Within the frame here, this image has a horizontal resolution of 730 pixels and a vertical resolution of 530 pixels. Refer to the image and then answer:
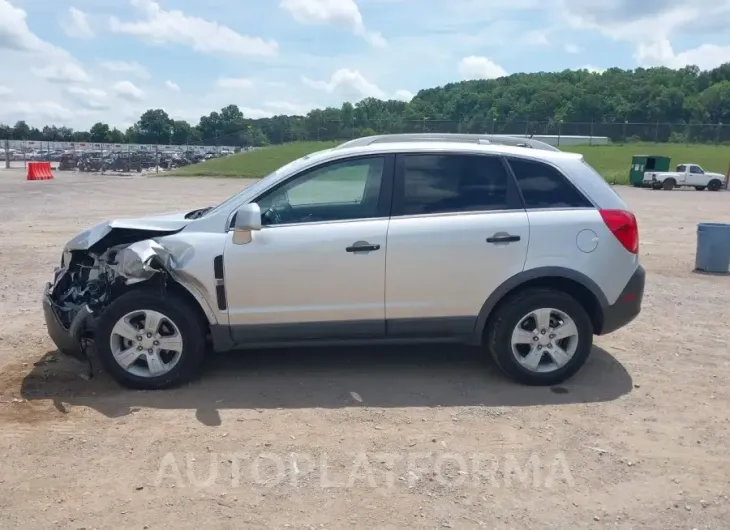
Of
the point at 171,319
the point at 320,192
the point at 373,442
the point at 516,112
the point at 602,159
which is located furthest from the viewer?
the point at 516,112

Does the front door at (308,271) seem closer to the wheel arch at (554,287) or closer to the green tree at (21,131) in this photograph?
the wheel arch at (554,287)

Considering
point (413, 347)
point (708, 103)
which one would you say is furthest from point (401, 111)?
point (413, 347)

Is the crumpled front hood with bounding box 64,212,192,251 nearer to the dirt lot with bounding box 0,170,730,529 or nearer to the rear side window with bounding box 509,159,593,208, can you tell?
the dirt lot with bounding box 0,170,730,529

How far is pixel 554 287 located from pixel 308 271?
194 centimetres

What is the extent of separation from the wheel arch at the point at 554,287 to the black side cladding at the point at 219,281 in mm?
1950

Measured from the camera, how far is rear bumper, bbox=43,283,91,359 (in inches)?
199

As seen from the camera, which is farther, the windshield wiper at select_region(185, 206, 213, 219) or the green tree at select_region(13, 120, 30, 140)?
the green tree at select_region(13, 120, 30, 140)

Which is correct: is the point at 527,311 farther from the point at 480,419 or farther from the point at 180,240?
the point at 180,240

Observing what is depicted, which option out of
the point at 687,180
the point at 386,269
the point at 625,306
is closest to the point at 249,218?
the point at 386,269

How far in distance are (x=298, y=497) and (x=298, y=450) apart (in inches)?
21.6

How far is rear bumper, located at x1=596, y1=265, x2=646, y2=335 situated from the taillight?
0.80 ft

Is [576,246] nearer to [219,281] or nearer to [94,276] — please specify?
[219,281]

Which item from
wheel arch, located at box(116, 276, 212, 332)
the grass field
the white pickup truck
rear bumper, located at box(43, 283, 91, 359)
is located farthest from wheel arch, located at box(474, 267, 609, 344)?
the grass field

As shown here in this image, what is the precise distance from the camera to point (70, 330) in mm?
5055
